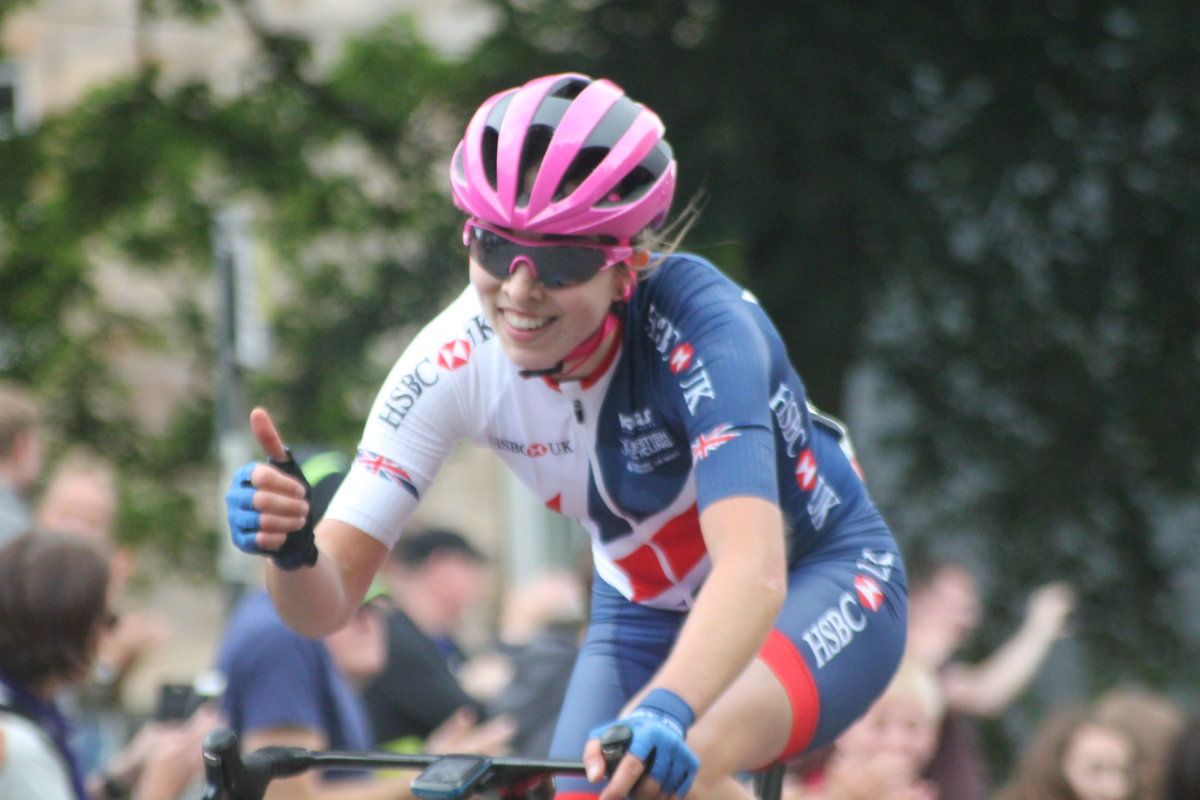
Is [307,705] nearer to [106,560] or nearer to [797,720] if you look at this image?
[106,560]

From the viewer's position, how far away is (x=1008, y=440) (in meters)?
12.3

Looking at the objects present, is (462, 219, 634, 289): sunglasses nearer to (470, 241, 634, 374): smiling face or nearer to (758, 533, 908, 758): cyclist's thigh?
(470, 241, 634, 374): smiling face

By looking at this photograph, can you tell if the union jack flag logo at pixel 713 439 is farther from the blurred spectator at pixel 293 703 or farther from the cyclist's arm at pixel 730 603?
the blurred spectator at pixel 293 703

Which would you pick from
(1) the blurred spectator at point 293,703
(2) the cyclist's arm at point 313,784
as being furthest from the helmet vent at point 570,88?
(2) the cyclist's arm at point 313,784

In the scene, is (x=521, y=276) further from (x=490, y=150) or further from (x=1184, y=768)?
(x=1184, y=768)

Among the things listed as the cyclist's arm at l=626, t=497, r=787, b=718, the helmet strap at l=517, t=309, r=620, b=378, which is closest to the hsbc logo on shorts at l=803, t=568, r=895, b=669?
the cyclist's arm at l=626, t=497, r=787, b=718

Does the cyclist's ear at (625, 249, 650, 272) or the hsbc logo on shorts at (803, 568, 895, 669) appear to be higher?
the cyclist's ear at (625, 249, 650, 272)

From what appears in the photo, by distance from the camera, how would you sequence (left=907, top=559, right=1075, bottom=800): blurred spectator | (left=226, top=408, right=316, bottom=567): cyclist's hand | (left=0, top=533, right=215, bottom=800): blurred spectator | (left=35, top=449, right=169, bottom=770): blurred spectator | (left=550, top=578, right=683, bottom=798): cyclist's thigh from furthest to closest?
(left=907, top=559, right=1075, bottom=800): blurred spectator, (left=35, top=449, right=169, bottom=770): blurred spectator, (left=0, top=533, right=215, bottom=800): blurred spectator, (left=550, top=578, right=683, bottom=798): cyclist's thigh, (left=226, top=408, right=316, bottom=567): cyclist's hand

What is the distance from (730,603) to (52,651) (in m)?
2.00

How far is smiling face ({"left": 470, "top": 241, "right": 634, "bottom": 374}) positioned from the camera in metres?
3.74

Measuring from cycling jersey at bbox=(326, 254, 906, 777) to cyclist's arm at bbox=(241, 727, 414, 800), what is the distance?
3.75 ft

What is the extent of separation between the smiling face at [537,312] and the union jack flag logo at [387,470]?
1.42 feet

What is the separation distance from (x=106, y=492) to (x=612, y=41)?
5.47 meters

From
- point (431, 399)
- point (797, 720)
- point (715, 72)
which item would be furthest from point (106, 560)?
point (715, 72)
